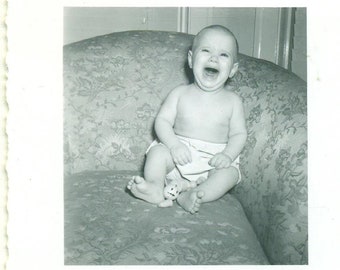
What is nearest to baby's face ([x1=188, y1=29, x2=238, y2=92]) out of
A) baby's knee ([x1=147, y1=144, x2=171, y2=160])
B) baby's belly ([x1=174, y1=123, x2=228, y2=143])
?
baby's belly ([x1=174, y1=123, x2=228, y2=143])

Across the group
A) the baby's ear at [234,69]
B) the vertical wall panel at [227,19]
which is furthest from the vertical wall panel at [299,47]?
the baby's ear at [234,69]

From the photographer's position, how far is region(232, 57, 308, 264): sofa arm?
81cm

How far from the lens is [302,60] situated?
4.68ft

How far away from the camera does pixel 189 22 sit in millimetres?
1597

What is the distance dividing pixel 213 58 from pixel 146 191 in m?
0.39

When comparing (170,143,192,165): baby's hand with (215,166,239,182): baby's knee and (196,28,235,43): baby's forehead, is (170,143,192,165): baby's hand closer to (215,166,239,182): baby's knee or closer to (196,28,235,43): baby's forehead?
(215,166,239,182): baby's knee

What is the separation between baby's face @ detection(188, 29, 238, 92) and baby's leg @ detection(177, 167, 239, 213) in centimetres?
25

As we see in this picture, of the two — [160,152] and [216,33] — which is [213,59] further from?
[160,152]

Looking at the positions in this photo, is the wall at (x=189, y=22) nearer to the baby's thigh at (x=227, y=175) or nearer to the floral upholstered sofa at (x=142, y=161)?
the floral upholstered sofa at (x=142, y=161)

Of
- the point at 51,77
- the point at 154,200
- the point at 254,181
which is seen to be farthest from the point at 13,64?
the point at 254,181

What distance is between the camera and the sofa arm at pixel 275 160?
2.65ft

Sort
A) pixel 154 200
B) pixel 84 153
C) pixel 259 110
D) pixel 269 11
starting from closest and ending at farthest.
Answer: pixel 154 200, pixel 259 110, pixel 84 153, pixel 269 11

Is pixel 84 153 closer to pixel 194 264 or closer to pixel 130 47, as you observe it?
pixel 130 47
